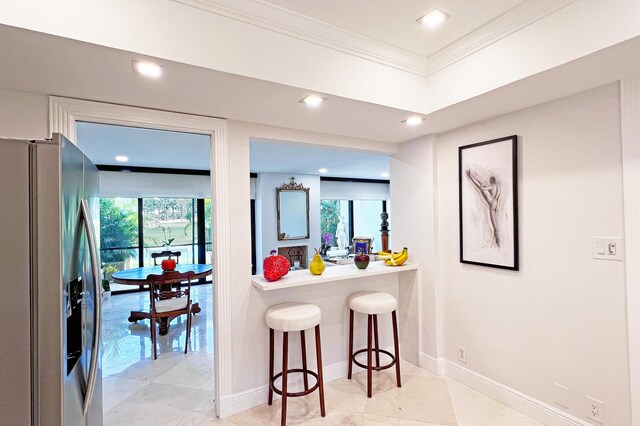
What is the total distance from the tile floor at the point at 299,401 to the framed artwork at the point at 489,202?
1074 millimetres

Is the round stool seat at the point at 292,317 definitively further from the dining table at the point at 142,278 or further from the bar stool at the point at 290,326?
the dining table at the point at 142,278

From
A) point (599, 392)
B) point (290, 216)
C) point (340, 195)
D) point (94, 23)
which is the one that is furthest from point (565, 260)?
point (340, 195)

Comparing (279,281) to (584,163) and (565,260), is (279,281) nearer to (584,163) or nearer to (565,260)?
(565,260)

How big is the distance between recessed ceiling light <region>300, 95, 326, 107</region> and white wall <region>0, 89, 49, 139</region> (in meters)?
1.48

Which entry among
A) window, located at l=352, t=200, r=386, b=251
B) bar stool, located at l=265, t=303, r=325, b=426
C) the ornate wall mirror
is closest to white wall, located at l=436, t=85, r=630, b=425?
bar stool, located at l=265, t=303, r=325, b=426

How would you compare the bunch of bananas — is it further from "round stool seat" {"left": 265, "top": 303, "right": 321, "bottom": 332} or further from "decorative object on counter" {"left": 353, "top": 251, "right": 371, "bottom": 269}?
"round stool seat" {"left": 265, "top": 303, "right": 321, "bottom": 332}

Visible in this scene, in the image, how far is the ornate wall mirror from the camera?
674cm

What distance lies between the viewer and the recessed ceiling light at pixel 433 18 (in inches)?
67.7

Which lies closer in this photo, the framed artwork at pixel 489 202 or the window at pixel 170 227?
the framed artwork at pixel 489 202

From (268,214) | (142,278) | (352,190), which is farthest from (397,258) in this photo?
(352,190)

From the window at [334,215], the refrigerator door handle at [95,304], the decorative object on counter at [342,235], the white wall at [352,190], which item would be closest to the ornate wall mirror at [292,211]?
the white wall at [352,190]

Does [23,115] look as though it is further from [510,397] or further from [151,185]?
[151,185]

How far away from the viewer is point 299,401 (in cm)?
250

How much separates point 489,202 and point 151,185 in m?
5.65
